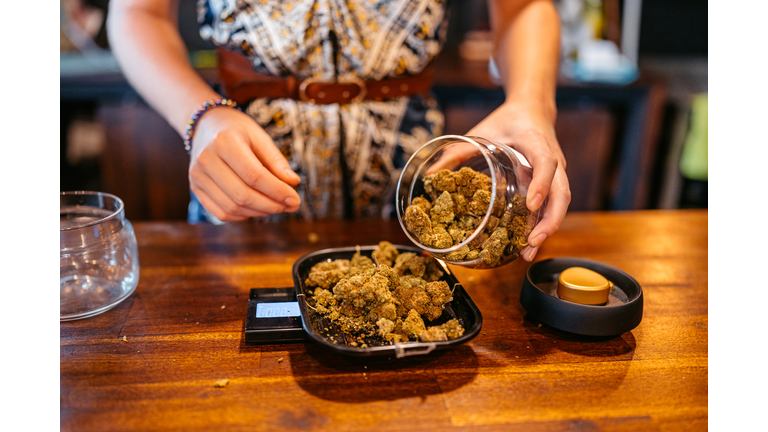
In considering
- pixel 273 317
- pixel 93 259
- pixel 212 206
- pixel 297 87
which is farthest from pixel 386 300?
pixel 297 87

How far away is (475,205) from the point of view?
903 mm

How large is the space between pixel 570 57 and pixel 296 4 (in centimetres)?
205

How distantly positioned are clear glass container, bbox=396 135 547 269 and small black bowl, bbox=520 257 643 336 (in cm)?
10

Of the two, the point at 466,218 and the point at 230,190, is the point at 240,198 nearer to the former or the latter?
the point at 230,190

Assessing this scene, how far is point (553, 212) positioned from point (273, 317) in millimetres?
514

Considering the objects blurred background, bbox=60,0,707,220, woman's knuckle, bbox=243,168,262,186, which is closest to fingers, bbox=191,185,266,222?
woman's knuckle, bbox=243,168,262,186

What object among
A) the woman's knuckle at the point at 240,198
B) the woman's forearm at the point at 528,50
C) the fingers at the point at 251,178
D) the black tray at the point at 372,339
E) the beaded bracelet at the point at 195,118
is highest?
the woman's forearm at the point at 528,50

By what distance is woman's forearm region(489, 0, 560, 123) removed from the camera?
1185 mm

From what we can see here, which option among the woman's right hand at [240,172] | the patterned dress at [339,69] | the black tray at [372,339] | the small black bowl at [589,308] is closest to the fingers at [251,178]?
the woman's right hand at [240,172]

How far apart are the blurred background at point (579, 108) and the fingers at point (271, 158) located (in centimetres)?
155

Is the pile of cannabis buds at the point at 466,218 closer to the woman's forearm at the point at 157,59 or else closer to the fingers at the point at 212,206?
the fingers at the point at 212,206

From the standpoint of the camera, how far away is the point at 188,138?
1.11 metres

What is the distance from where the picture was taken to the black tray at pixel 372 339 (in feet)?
2.49

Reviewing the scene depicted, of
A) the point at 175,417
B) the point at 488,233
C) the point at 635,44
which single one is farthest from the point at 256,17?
the point at 635,44
